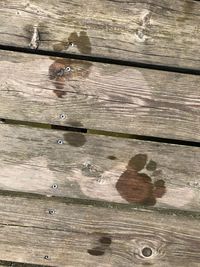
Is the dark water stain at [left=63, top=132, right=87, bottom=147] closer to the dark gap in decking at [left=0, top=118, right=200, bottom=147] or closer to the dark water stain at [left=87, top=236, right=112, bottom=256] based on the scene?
the dark gap in decking at [left=0, top=118, right=200, bottom=147]

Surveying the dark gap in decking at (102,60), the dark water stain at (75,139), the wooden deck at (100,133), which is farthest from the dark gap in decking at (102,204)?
the dark gap in decking at (102,60)

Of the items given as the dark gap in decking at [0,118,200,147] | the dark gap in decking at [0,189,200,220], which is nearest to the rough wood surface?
the dark gap in decking at [0,118,200,147]

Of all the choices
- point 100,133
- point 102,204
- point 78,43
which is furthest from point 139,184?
point 78,43

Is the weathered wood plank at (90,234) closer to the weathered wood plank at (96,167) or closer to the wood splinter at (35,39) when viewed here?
the weathered wood plank at (96,167)

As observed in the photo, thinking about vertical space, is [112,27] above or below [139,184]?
above

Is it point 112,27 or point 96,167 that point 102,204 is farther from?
point 112,27
